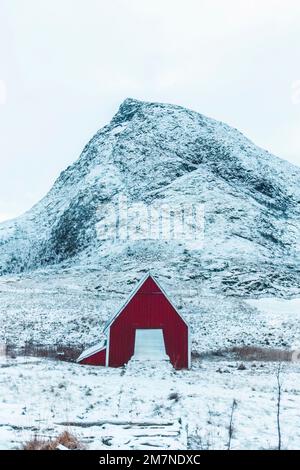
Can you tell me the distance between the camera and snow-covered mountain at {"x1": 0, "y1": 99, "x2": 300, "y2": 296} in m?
63.7

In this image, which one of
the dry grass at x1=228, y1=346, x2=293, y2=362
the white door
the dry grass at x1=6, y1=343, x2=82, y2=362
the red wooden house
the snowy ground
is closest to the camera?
the snowy ground

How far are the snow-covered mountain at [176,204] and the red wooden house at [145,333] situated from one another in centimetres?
3270

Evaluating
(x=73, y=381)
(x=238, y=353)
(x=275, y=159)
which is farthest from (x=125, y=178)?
(x=73, y=381)

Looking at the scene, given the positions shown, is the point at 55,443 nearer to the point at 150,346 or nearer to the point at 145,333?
→ the point at 150,346

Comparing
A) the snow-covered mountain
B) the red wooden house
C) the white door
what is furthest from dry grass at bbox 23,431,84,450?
the snow-covered mountain

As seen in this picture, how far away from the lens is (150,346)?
20.8 metres

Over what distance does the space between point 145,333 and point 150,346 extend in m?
0.69

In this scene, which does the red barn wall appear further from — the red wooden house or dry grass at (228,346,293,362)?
dry grass at (228,346,293,362)

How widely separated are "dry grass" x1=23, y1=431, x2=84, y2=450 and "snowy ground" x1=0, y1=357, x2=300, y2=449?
253 mm

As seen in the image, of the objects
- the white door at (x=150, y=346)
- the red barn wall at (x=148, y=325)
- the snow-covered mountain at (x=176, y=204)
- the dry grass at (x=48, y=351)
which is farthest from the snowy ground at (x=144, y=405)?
the snow-covered mountain at (x=176, y=204)

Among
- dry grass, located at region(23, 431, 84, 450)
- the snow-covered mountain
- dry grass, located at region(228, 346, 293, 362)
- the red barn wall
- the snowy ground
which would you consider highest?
the snow-covered mountain

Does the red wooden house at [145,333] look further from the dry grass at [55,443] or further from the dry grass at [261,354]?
the dry grass at [55,443]

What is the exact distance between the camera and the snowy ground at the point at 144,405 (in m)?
8.35

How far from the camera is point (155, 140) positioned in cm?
11050
